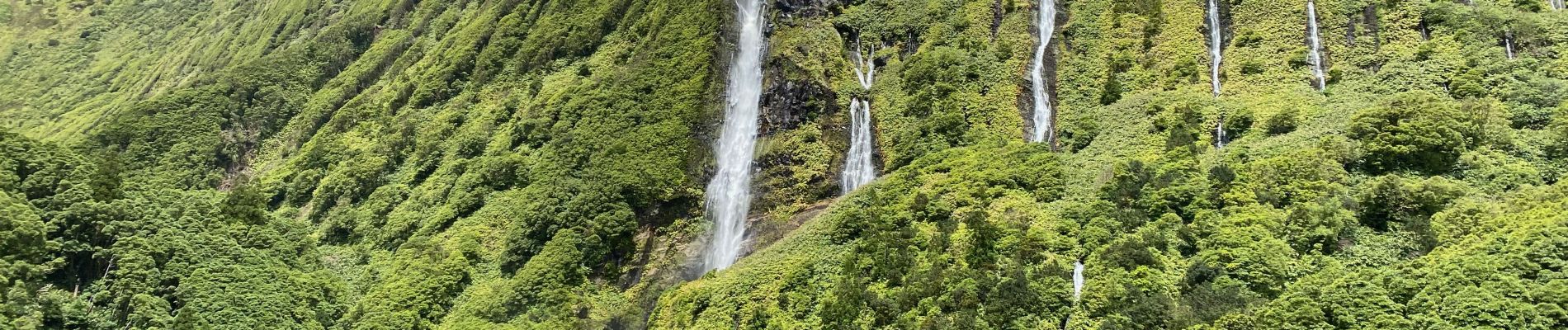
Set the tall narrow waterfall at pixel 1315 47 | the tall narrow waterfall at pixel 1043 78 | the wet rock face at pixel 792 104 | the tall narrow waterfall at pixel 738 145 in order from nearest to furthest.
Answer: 1. the tall narrow waterfall at pixel 1315 47
2. the tall narrow waterfall at pixel 1043 78
3. the tall narrow waterfall at pixel 738 145
4. the wet rock face at pixel 792 104

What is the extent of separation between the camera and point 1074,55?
7169 centimetres

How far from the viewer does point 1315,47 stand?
2414 inches

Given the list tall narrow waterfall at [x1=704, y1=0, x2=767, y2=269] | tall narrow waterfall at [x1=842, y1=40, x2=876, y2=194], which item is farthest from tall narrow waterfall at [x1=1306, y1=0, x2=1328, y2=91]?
tall narrow waterfall at [x1=704, y1=0, x2=767, y2=269]

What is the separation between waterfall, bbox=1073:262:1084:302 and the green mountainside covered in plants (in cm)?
23

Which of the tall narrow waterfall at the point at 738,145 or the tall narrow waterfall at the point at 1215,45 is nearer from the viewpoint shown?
the tall narrow waterfall at the point at 1215,45

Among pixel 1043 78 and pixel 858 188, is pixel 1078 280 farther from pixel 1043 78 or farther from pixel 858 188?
pixel 1043 78

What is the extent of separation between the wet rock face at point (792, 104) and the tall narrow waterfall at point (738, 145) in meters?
1.40

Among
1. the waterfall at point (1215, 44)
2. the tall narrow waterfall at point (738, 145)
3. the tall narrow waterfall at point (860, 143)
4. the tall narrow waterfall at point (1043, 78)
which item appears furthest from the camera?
the tall narrow waterfall at point (738, 145)

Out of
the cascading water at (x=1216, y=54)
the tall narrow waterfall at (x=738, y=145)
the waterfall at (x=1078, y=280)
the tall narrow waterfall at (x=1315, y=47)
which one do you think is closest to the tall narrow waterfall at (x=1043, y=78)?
the cascading water at (x=1216, y=54)

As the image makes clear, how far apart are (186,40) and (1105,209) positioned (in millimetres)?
138667

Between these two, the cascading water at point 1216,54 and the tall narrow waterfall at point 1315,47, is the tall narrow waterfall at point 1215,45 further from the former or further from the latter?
the tall narrow waterfall at point 1315,47

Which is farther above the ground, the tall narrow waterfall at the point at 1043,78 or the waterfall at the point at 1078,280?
the tall narrow waterfall at the point at 1043,78

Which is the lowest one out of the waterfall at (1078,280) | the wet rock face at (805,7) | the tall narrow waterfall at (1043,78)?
the waterfall at (1078,280)

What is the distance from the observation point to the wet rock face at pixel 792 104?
73.8 m
